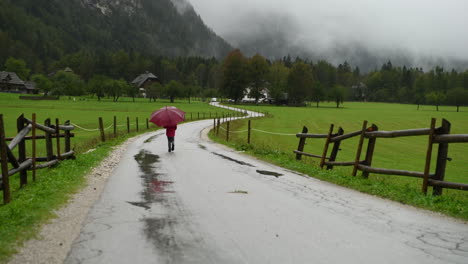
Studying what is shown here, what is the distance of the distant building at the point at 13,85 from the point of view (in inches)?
5207

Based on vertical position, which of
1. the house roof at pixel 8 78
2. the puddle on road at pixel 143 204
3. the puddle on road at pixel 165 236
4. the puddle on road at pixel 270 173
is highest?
the house roof at pixel 8 78

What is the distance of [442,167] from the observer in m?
9.20

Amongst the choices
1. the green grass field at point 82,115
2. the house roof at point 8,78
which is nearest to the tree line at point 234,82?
the house roof at point 8,78

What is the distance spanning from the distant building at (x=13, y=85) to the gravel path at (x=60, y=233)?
145113 mm

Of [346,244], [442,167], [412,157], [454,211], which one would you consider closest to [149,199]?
[346,244]

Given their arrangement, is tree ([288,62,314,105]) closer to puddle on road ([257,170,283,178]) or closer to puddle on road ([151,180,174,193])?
puddle on road ([257,170,283,178])

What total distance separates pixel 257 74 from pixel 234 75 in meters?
9.70

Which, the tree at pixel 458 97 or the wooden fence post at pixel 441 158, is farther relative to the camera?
the tree at pixel 458 97

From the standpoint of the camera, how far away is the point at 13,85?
13612 centimetres

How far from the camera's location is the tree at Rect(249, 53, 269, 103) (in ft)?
399

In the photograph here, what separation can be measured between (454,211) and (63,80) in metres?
141

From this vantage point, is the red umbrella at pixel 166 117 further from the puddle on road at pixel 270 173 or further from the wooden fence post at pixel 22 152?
the wooden fence post at pixel 22 152

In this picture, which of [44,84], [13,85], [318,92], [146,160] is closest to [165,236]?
[146,160]

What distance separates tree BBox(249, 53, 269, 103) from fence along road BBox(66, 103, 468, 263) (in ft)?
371
